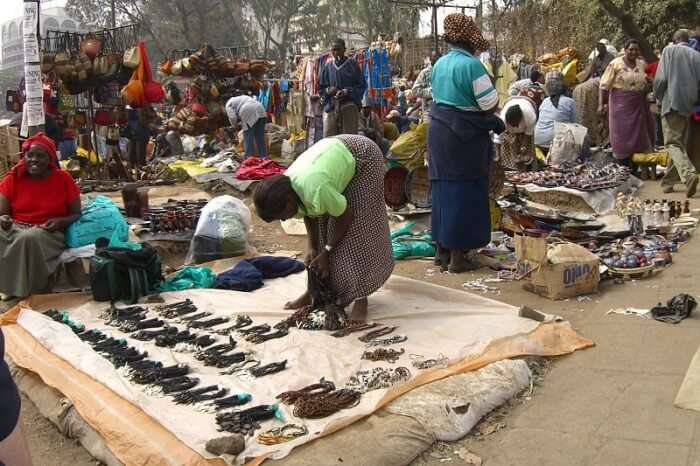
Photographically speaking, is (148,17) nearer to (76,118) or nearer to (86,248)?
(76,118)

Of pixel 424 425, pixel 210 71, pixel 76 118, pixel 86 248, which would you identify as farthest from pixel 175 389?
pixel 210 71

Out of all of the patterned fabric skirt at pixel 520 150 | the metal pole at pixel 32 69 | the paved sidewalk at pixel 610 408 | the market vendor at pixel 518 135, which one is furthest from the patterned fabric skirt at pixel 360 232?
the patterned fabric skirt at pixel 520 150

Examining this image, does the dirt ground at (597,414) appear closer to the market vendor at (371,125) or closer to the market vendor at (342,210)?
the market vendor at (342,210)

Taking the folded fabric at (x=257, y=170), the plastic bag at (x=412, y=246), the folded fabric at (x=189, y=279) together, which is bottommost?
the folded fabric at (x=189, y=279)

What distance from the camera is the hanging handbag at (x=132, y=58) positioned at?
37.2 ft

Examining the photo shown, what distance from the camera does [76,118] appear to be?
1259 centimetres

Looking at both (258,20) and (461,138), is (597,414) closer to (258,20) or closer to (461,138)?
(461,138)

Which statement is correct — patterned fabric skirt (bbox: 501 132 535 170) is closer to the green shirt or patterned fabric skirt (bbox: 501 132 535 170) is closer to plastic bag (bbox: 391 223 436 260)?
plastic bag (bbox: 391 223 436 260)

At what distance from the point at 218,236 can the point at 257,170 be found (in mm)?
4488

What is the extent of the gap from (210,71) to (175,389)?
1156 cm

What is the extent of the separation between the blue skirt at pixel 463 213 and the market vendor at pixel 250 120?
7219 mm

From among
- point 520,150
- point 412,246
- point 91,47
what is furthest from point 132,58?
point 412,246

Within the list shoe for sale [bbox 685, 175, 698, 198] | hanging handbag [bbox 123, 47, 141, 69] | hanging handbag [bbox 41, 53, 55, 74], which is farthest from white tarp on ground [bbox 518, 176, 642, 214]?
hanging handbag [bbox 41, 53, 55, 74]

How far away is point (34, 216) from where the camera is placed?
6094 mm
